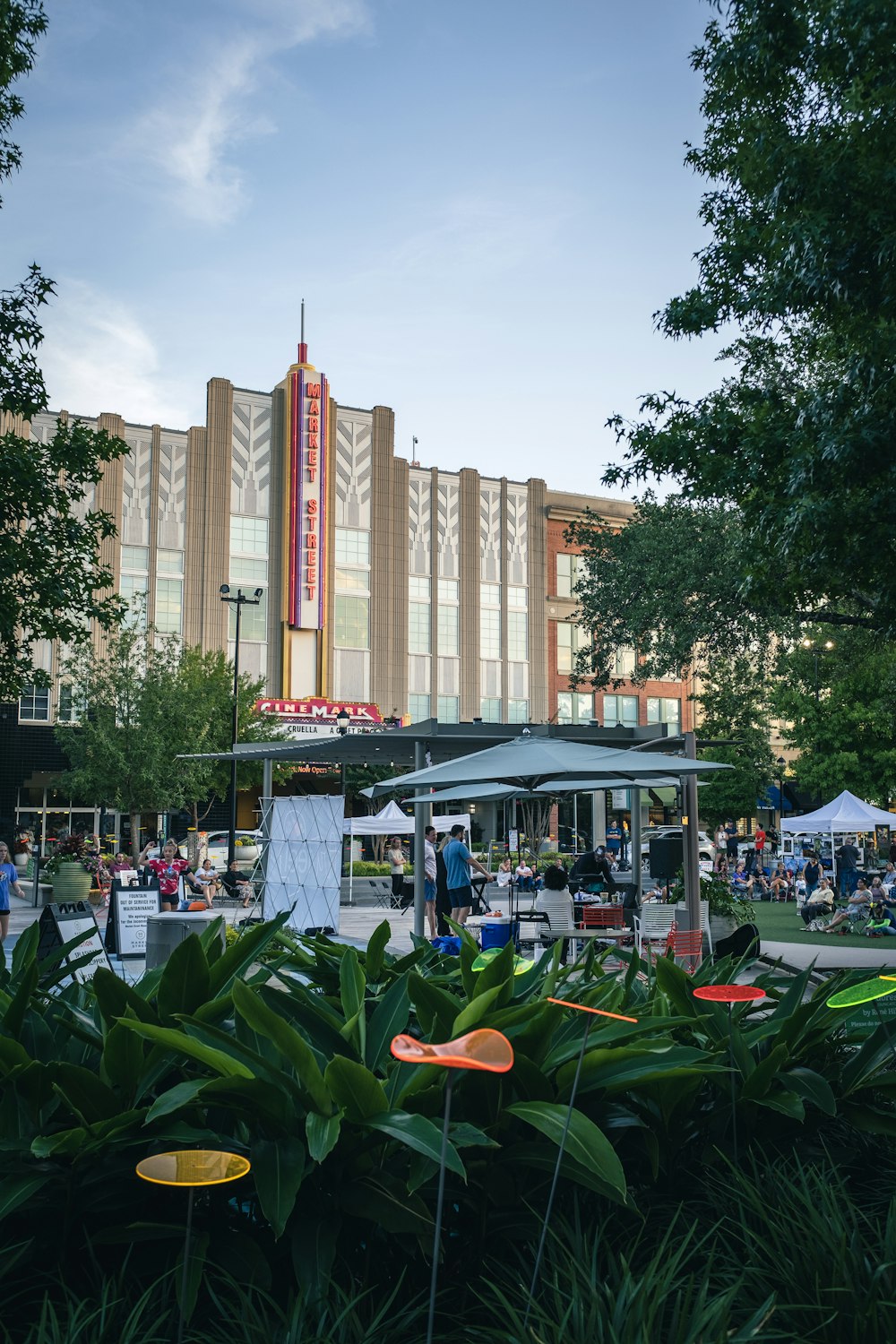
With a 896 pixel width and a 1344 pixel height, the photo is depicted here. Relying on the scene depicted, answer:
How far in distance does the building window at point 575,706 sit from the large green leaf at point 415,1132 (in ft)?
191

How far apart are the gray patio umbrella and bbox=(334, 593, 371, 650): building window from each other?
4194 cm

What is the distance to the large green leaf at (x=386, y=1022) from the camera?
3641mm

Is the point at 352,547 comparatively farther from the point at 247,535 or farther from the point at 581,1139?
the point at 581,1139

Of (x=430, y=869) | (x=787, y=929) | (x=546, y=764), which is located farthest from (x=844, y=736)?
(x=546, y=764)

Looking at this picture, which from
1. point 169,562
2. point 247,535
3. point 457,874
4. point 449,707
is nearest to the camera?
point 457,874

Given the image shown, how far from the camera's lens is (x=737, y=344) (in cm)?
2044

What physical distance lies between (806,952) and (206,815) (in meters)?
37.1

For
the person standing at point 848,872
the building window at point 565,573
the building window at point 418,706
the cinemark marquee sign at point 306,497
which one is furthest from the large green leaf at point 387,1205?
the building window at point 565,573

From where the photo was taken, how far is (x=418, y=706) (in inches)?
2248

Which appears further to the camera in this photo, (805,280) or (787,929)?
(787,929)

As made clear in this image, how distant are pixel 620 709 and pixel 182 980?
6196cm

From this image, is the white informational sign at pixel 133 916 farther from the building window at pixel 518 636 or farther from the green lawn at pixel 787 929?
the building window at pixel 518 636

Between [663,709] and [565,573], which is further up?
[565,573]

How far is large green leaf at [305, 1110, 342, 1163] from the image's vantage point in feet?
9.20
